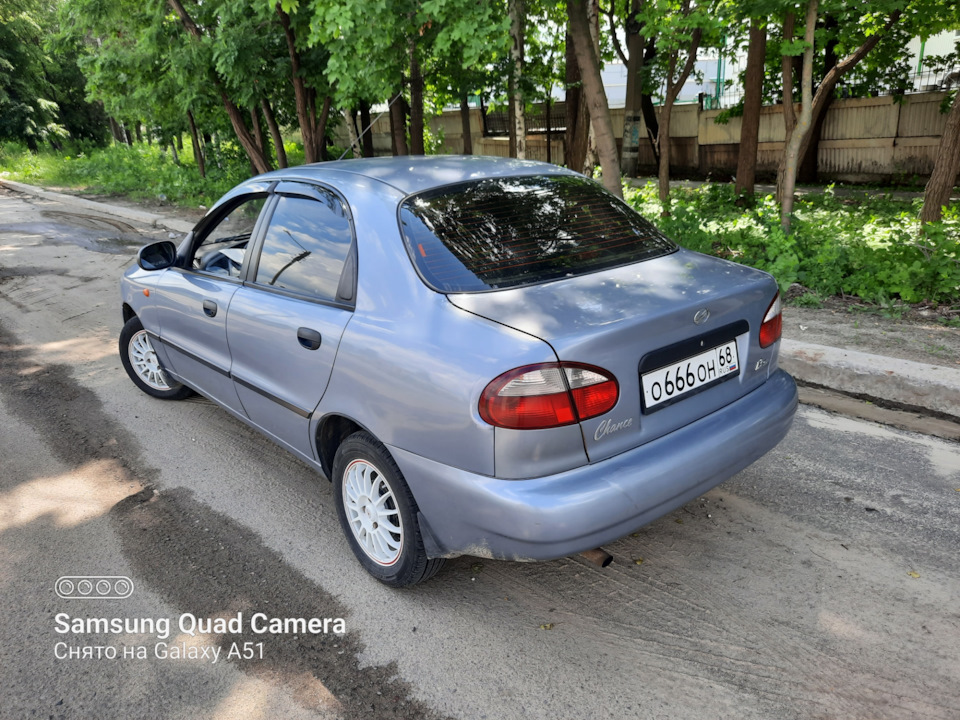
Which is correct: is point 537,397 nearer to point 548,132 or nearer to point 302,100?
point 302,100

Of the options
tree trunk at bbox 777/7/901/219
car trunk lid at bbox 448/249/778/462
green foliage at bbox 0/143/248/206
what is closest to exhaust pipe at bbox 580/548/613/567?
car trunk lid at bbox 448/249/778/462

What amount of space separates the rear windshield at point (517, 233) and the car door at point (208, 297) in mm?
1233

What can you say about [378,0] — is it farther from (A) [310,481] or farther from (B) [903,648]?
(B) [903,648]

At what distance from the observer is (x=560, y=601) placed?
2.97 m

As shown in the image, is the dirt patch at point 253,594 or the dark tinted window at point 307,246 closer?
the dirt patch at point 253,594

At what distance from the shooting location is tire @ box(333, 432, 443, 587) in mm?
2834

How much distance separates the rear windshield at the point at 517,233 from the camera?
2857 mm

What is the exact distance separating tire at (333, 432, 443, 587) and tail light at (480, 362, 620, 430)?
0.61 meters

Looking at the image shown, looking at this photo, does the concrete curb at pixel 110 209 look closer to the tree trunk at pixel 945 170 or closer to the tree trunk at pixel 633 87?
the tree trunk at pixel 633 87

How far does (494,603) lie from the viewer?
2.99m

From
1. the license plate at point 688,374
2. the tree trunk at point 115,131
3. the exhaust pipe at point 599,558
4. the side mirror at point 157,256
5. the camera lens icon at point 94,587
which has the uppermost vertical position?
the tree trunk at point 115,131

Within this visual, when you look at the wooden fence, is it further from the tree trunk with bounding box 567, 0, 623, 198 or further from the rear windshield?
the rear windshield

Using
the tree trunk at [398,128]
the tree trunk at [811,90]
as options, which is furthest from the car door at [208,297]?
the tree trunk at [398,128]

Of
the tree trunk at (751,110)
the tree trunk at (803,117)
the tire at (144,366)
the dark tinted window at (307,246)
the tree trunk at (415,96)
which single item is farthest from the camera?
the tree trunk at (751,110)
